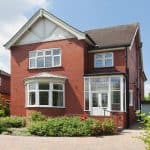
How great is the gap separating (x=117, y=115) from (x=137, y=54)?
1251cm

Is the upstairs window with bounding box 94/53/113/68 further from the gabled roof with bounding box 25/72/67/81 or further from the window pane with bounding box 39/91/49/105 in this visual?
the window pane with bounding box 39/91/49/105

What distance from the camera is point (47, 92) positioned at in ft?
98.7

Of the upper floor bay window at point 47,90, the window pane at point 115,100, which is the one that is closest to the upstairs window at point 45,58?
the upper floor bay window at point 47,90

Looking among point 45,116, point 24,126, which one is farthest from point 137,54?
point 24,126

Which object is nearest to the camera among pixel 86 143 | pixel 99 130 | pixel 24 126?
pixel 86 143

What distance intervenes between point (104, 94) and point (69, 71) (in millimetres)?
4085

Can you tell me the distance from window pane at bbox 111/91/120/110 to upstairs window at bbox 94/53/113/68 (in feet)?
10.3

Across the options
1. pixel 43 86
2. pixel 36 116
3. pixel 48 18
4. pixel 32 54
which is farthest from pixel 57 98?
pixel 48 18

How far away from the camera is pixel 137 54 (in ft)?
126

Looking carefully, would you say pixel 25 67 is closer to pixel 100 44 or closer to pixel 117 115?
pixel 100 44

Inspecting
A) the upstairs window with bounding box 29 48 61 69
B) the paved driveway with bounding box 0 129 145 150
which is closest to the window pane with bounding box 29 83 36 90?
the upstairs window with bounding box 29 48 61 69

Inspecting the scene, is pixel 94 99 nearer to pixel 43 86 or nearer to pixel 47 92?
pixel 47 92

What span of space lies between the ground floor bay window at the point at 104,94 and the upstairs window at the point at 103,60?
2242 millimetres

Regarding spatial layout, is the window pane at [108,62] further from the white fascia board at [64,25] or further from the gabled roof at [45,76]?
the gabled roof at [45,76]
